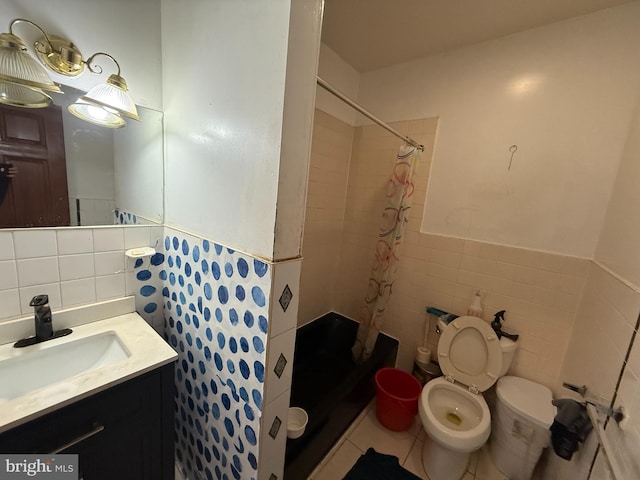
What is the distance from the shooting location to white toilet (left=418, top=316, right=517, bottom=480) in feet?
4.29

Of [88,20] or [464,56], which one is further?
[464,56]

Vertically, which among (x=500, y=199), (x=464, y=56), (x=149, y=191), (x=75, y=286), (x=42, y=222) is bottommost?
(x=75, y=286)

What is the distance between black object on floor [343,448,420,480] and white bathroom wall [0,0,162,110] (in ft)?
7.23

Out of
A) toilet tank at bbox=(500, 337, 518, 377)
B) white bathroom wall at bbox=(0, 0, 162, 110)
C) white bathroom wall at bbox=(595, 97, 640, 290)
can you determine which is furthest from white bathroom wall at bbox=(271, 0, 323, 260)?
toilet tank at bbox=(500, 337, 518, 377)

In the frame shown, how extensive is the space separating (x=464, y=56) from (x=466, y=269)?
1429mm

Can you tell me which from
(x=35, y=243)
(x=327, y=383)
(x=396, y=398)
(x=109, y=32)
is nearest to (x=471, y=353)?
(x=396, y=398)

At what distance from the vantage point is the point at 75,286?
1040 millimetres

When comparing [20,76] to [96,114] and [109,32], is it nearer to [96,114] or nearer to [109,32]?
[96,114]

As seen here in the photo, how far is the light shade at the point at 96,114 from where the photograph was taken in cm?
97

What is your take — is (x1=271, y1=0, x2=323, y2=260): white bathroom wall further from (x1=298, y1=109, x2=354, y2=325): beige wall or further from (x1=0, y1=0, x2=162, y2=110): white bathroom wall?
(x1=298, y1=109, x2=354, y2=325): beige wall

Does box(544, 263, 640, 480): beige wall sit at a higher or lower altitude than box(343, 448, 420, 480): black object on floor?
higher

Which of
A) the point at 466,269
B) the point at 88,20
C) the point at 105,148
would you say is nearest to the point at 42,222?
the point at 105,148

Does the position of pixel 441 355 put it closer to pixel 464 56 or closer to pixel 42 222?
pixel 464 56

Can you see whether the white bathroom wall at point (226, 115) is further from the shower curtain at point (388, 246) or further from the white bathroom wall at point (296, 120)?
the shower curtain at point (388, 246)
